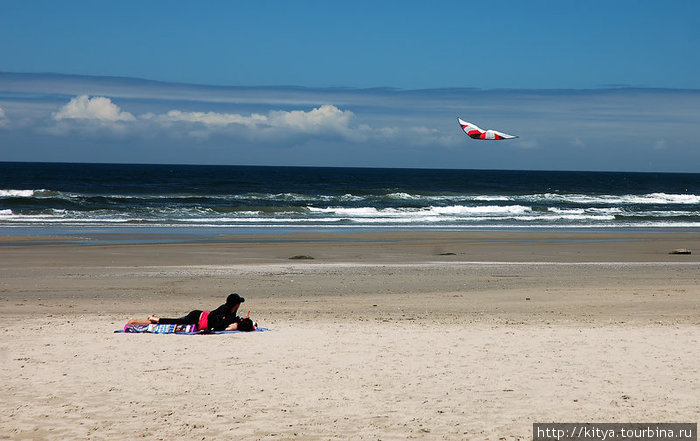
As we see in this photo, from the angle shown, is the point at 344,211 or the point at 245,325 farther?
the point at 344,211

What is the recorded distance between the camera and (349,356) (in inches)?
288

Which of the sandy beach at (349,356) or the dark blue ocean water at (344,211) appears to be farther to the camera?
the dark blue ocean water at (344,211)

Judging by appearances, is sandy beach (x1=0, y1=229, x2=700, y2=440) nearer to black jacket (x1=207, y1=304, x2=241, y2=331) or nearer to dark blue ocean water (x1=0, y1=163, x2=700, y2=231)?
black jacket (x1=207, y1=304, x2=241, y2=331)

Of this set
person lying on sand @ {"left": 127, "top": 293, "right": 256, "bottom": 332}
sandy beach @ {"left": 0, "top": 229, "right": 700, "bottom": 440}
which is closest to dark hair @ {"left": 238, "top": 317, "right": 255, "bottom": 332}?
person lying on sand @ {"left": 127, "top": 293, "right": 256, "bottom": 332}

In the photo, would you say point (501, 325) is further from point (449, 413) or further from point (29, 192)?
point (29, 192)

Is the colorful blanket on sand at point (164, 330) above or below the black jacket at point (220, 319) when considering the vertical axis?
below

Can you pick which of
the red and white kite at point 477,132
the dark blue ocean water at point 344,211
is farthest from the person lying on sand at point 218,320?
the dark blue ocean water at point 344,211

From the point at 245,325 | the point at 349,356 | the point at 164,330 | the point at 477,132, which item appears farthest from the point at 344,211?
the point at 349,356

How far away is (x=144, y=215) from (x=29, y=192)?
588 inches

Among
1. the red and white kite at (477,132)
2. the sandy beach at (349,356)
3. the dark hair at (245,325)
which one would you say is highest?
the red and white kite at (477,132)

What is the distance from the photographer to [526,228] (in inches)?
1158

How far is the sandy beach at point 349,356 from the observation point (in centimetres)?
560

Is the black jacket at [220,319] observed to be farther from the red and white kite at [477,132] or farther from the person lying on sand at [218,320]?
the red and white kite at [477,132]

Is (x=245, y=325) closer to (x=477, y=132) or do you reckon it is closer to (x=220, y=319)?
(x=220, y=319)
